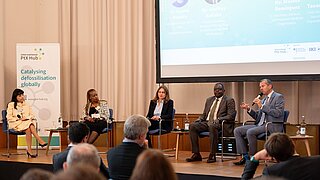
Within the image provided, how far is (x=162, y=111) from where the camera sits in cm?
802

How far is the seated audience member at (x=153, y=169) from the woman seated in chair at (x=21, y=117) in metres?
6.40

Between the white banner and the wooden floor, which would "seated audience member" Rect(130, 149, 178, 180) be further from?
the white banner

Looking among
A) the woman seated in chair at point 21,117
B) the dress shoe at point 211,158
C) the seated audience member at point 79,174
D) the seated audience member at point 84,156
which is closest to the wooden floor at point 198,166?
the dress shoe at point 211,158

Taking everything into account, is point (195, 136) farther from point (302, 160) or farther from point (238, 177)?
point (302, 160)

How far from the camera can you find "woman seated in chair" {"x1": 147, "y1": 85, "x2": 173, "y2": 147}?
7.95 m

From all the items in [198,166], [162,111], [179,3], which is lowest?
[198,166]

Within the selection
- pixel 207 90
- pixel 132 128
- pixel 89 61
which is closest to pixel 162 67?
pixel 207 90

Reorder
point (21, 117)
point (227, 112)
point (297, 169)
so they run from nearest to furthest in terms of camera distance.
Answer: point (297, 169), point (227, 112), point (21, 117)

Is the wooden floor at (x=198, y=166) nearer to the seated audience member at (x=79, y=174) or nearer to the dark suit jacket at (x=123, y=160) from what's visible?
the dark suit jacket at (x=123, y=160)

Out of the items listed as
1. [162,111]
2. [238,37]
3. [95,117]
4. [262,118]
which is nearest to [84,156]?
[262,118]

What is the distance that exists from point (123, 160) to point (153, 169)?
1804mm

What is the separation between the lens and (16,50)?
970 centimetres

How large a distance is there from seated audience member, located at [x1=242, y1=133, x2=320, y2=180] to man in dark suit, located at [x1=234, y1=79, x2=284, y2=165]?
3.42 metres

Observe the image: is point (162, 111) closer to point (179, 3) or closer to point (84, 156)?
point (179, 3)
